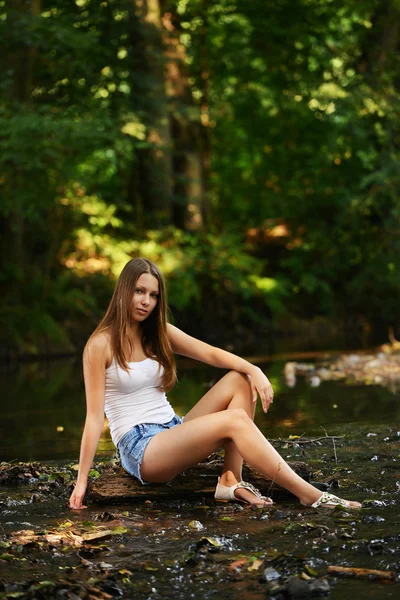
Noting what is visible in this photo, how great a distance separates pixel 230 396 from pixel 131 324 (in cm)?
75

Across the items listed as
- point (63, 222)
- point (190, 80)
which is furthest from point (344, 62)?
point (63, 222)

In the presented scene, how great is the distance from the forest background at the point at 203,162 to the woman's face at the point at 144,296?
11537 millimetres

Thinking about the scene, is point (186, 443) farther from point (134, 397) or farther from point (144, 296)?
point (144, 296)

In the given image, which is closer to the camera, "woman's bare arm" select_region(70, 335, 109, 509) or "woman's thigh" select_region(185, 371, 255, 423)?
"woman's bare arm" select_region(70, 335, 109, 509)

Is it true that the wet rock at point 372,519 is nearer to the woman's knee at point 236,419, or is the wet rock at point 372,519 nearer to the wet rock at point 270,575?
the woman's knee at point 236,419

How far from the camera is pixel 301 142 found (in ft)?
97.7

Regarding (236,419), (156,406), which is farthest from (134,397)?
(236,419)

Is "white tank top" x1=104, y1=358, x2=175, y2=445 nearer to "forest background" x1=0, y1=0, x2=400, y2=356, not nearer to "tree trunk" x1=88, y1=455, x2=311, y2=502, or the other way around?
"tree trunk" x1=88, y1=455, x2=311, y2=502

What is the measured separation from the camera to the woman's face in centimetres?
625

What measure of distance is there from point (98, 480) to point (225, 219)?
25.3 meters

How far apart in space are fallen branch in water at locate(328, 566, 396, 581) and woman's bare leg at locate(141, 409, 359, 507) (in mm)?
1455

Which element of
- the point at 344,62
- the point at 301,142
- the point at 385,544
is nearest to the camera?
the point at 385,544

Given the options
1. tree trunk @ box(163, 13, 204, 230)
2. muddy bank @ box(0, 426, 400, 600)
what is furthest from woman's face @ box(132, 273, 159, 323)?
tree trunk @ box(163, 13, 204, 230)

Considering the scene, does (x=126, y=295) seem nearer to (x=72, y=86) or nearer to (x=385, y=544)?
(x=385, y=544)
